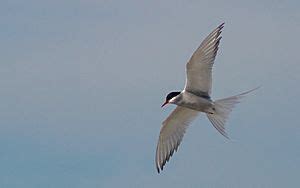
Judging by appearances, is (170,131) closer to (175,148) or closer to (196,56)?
(175,148)

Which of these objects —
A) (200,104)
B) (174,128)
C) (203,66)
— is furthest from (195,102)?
(174,128)

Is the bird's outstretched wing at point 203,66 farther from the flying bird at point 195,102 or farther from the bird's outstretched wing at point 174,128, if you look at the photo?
the bird's outstretched wing at point 174,128

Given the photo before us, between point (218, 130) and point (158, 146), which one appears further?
point (158, 146)

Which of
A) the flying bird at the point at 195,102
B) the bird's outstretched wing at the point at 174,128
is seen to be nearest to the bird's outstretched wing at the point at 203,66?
the flying bird at the point at 195,102

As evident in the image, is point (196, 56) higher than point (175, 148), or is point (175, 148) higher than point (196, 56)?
point (196, 56)

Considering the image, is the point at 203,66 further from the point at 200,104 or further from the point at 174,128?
the point at 174,128

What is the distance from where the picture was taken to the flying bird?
23.5m

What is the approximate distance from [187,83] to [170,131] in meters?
1.76

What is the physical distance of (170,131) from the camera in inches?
1018

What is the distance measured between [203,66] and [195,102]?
36.6 inches

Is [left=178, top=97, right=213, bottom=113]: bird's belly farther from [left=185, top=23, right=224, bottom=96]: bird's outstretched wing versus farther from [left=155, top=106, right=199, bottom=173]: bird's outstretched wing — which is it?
[left=155, top=106, right=199, bottom=173]: bird's outstretched wing

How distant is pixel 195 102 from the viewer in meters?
24.4

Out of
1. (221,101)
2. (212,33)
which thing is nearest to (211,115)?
(221,101)

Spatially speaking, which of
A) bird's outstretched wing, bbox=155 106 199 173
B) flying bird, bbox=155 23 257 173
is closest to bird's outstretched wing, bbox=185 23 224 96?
flying bird, bbox=155 23 257 173
